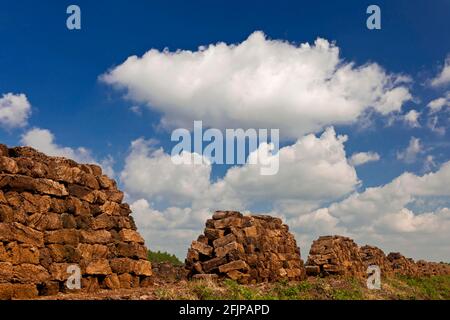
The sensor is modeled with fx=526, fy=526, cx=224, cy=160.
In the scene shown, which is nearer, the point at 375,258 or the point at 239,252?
the point at 239,252

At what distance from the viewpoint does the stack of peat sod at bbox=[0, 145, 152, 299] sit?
54.6 feet

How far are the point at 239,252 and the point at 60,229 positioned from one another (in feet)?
28.1


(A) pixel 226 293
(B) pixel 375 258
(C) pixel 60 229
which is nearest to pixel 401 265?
(B) pixel 375 258

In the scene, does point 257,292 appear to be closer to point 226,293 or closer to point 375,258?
point 226,293

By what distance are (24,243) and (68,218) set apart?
2182mm

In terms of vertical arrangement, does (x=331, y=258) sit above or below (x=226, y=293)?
above

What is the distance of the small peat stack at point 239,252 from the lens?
23.4 meters

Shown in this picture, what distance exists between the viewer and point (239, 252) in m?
23.8

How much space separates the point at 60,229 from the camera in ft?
60.5

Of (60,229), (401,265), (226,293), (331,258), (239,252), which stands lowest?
(226,293)

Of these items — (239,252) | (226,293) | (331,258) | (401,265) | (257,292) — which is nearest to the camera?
(226,293)

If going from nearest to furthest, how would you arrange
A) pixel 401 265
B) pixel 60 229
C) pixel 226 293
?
pixel 226 293 < pixel 60 229 < pixel 401 265
